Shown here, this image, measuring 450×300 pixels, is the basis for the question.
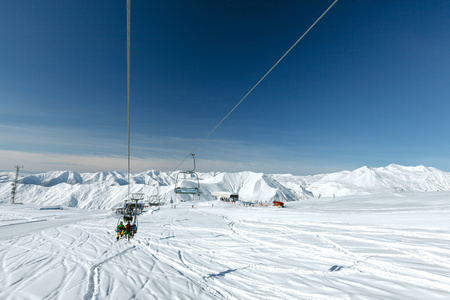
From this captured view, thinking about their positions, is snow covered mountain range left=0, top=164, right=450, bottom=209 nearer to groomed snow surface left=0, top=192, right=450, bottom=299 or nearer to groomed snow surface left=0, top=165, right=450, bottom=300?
groomed snow surface left=0, top=165, right=450, bottom=300

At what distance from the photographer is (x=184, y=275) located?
28.7ft

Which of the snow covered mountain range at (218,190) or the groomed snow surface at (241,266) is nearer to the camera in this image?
the groomed snow surface at (241,266)

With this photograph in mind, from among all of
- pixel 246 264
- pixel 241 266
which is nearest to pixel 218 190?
pixel 246 264

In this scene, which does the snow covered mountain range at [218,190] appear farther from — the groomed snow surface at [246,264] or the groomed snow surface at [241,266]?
the groomed snow surface at [241,266]

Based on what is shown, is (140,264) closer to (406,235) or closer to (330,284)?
(330,284)

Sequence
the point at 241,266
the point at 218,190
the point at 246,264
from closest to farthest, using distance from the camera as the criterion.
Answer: the point at 241,266, the point at 246,264, the point at 218,190

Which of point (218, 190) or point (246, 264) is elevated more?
point (218, 190)

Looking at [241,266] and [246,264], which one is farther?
[246,264]

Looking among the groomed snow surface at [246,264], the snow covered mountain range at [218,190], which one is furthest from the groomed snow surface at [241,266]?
the snow covered mountain range at [218,190]

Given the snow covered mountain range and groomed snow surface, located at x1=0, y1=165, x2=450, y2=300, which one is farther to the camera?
the snow covered mountain range

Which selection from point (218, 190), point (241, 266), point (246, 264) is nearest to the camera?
point (241, 266)

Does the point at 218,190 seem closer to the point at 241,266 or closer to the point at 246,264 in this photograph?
the point at 246,264

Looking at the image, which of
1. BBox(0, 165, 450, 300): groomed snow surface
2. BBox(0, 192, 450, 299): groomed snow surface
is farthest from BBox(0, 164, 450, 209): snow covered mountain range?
BBox(0, 192, 450, 299): groomed snow surface

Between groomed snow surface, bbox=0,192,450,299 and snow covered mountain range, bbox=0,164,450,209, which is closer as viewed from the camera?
groomed snow surface, bbox=0,192,450,299
